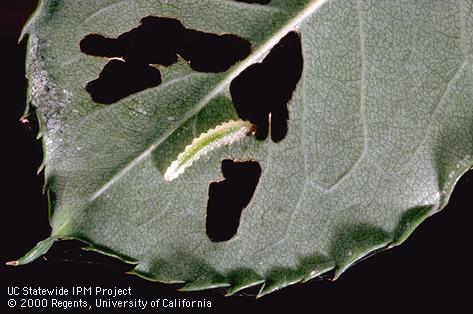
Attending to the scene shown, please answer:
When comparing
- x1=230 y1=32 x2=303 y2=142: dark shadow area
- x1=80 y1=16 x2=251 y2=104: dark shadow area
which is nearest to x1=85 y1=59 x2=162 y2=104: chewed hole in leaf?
x1=80 y1=16 x2=251 y2=104: dark shadow area

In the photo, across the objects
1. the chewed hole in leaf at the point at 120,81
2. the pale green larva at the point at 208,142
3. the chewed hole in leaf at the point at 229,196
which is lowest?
the chewed hole in leaf at the point at 229,196

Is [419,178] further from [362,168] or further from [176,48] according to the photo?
[176,48]

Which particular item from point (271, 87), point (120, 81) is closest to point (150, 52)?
point (120, 81)

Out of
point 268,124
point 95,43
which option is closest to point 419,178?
point 268,124

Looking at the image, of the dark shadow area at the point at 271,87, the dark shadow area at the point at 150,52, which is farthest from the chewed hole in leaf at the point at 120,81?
the dark shadow area at the point at 271,87

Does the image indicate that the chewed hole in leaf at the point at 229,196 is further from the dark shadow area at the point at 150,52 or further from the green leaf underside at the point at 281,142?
the dark shadow area at the point at 150,52

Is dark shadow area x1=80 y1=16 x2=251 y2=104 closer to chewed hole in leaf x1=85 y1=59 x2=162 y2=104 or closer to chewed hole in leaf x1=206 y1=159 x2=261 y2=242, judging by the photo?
chewed hole in leaf x1=85 y1=59 x2=162 y2=104
